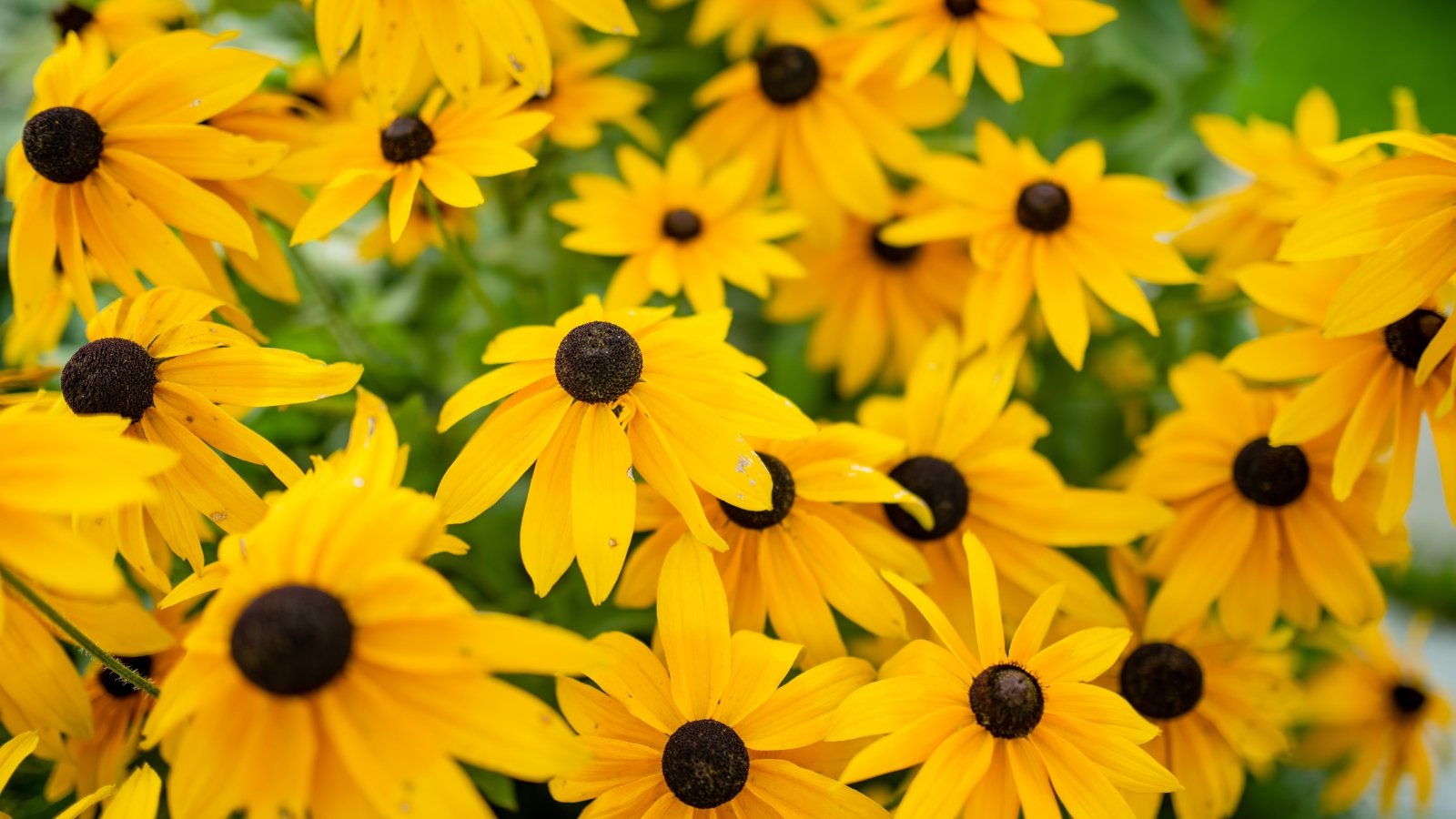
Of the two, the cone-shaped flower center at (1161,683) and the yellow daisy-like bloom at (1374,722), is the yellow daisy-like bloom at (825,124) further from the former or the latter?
the yellow daisy-like bloom at (1374,722)

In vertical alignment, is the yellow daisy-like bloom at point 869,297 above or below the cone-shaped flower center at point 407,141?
below

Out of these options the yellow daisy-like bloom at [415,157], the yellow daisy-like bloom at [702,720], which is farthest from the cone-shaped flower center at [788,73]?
the yellow daisy-like bloom at [702,720]

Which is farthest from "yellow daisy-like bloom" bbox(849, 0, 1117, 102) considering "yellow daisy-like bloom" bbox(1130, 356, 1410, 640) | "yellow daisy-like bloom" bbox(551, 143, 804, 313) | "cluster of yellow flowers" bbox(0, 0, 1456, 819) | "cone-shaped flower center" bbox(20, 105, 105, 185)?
"cone-shaped flower center" bbox(20, 105, 105, 185)

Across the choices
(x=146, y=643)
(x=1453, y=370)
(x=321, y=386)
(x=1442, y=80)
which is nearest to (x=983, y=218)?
(x=1453, y=370)

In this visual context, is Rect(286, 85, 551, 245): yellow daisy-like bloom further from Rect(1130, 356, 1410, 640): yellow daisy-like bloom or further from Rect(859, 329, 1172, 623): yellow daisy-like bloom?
Rect(1130, 356, 1410, 640): yellow daisy-like bloom

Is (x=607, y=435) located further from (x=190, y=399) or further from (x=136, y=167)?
(x=136, y=167)

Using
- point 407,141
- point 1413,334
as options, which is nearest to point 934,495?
point 1413,334

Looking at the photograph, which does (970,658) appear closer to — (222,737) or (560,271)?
(222,737)
